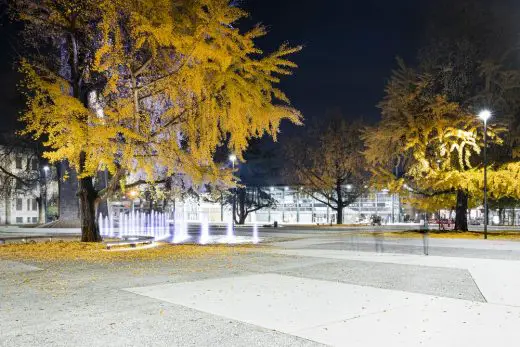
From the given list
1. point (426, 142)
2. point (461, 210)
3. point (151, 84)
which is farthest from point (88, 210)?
point (461, 210)

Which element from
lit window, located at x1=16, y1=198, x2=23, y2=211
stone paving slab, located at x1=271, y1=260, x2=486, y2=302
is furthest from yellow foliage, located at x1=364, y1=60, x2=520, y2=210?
lit window, located at x1=16, y1=198, x2=23, y2=211

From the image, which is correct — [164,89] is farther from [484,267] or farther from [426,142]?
[426,142]

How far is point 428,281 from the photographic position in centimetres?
1055

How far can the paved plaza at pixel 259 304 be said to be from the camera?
5984mm

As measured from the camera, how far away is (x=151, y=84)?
18125mm

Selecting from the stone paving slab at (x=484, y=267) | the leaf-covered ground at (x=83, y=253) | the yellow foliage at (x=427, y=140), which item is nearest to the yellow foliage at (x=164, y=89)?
the leaf-covered ground at (x=83, y=253)

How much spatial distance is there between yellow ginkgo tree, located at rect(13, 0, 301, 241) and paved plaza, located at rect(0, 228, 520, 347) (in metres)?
5.19

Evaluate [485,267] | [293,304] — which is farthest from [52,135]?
[485,267]

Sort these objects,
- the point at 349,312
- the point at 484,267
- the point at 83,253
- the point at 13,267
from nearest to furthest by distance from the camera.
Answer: the point at 349,312 < the point at 13,267 < the point at 484,267 < the point at 83,253

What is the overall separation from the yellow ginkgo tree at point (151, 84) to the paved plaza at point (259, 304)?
519 cm

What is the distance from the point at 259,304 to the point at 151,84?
11945mm

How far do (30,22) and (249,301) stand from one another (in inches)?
633

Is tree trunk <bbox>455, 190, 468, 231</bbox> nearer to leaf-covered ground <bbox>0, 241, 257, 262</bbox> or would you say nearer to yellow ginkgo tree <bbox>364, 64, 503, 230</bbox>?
yellow ginkgo tree <bbox>364, 64, 503, 230</bbox>

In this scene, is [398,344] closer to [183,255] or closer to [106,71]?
[183,255]
